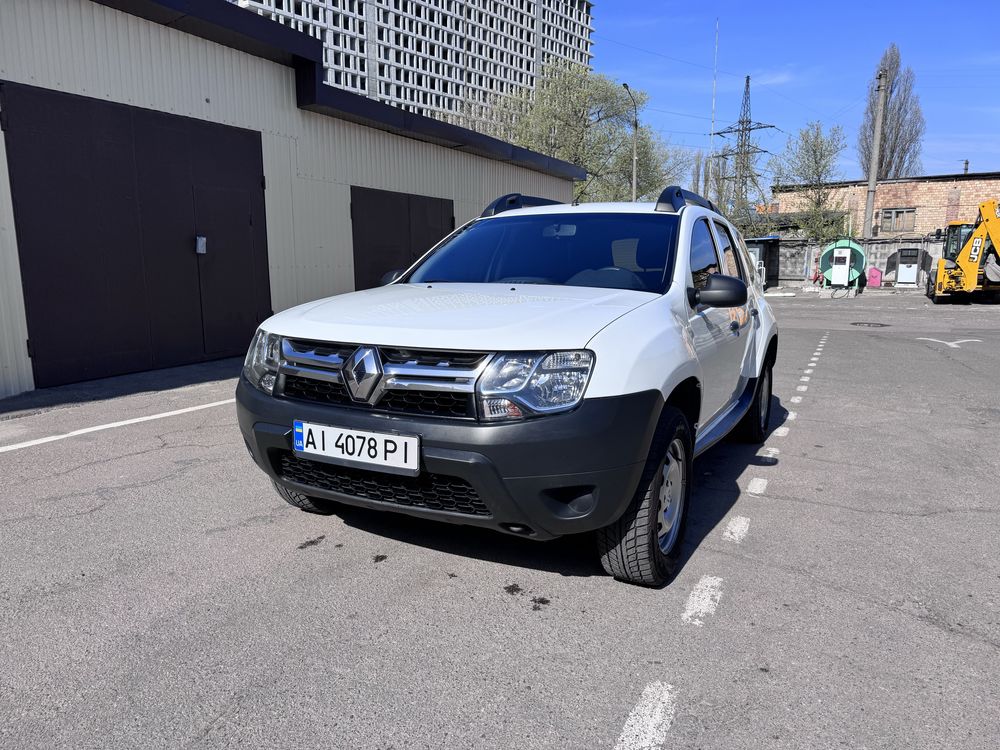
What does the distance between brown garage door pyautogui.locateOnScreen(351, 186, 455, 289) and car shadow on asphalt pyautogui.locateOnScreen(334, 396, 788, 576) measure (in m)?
8.90

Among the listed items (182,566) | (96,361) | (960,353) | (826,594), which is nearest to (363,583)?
(182,566)

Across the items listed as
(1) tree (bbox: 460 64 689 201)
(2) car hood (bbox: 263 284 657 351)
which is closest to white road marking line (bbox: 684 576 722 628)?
(2) car hood (bbox: 263 284 657 351)

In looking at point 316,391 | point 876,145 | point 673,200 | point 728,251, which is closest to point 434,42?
point 876,145

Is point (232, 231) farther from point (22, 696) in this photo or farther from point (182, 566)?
point (22, 696)

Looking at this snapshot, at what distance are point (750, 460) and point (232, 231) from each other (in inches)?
304

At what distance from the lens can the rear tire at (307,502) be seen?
3.50m

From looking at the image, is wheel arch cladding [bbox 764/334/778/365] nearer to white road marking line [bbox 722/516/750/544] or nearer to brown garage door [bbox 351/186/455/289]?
white road marking line [bbox 722/516/750/544]

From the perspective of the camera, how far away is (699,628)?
2.60 meters

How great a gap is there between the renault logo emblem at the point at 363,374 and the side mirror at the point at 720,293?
1.59 m

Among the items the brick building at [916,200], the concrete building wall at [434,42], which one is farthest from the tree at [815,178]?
the concrete building wall at [434,42]

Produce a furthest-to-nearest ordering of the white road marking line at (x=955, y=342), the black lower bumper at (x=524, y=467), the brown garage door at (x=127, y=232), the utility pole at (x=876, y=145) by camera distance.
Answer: the utility pole at (x=876, y=145), the white road marking line at (x=955, y=342), the brown garage door at (x=127, y=232), the black lower bumper at (x=524, y=467)

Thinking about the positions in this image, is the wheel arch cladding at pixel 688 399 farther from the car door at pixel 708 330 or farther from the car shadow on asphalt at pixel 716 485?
the car shadow on asphalt at pixel 716 485

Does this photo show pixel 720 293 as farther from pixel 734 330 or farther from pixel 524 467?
pixel 524 467

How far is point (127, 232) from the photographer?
810 cm
